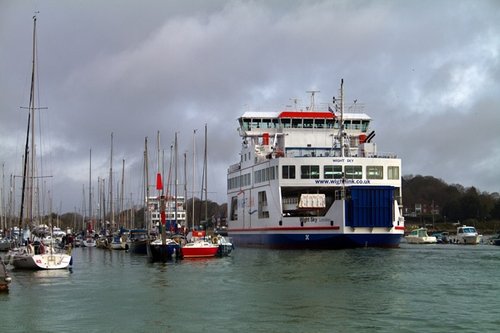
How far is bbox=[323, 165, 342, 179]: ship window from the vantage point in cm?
6030

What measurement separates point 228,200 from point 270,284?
50999 millimetres

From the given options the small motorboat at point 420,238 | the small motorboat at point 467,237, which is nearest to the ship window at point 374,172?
the small motorboat at point 467,237

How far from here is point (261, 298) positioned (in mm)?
28562

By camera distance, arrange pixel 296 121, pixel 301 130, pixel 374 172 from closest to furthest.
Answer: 1. pixel 374 172
2. pixel 301 130
3. pixel 296 121

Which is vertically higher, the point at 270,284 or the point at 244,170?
the point at 244,170

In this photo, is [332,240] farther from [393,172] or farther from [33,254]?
[33,254]

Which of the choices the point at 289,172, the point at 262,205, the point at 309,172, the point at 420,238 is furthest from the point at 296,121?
the point at 420,238

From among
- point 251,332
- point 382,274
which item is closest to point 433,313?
point 251,332

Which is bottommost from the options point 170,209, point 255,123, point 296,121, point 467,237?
point 467,237

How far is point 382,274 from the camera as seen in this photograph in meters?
38.0

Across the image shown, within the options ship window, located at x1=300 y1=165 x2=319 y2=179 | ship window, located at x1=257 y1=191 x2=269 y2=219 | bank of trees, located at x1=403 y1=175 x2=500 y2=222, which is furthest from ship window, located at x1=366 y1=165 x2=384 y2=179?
bank of trees, located at x1=403 y1=175 x2=500 y2=222

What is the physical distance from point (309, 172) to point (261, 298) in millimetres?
33249

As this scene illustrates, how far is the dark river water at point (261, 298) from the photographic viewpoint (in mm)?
22469

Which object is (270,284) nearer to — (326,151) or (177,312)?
(177,312)
